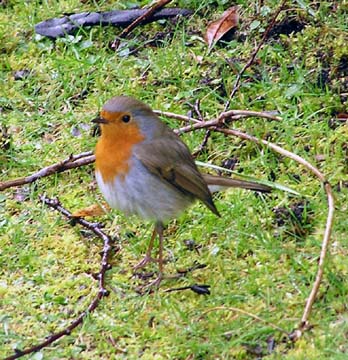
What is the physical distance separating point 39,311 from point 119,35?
233 cm

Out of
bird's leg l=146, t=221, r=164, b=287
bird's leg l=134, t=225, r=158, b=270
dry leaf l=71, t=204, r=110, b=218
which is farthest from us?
dry leaf l=71, t=204, r=110, b=218

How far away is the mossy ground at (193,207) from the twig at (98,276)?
1.8 inches

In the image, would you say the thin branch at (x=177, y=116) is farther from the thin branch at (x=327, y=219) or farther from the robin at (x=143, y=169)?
the robin at (x=143, y=169)

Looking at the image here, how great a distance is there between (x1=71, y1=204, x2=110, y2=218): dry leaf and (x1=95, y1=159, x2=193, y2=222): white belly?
54cm

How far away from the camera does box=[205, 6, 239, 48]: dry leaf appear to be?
5.76 m

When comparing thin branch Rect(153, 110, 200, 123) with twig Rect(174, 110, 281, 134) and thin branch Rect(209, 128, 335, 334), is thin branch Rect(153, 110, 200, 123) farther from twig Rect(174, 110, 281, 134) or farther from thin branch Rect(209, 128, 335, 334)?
thin branch Rect(209, 128, 335, 334)

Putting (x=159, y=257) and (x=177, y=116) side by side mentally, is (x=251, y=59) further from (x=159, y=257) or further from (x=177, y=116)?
(x=159, y=257)

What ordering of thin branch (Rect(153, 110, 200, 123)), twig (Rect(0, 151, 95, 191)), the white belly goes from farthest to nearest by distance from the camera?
thin branch (Rect(153, 110, 200, 123))
twig (Rect(0, 151, 95, 191))
the white belly

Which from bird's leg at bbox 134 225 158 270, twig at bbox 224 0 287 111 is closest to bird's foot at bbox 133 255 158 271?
bird's leg at bbox 134 225 158 270

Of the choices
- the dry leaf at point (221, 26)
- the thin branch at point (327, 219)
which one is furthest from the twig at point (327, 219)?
the dry leaf at point (221, 26)

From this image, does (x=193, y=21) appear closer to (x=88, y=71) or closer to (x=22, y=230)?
(x=88, y=71)

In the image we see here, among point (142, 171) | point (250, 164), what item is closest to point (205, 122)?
point (250, 164)

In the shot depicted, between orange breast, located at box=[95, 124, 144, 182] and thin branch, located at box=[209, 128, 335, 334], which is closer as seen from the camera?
thin branch, located at box=[209, 128, 335, 334]

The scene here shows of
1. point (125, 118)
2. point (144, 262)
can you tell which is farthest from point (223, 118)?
point (144, 262)
